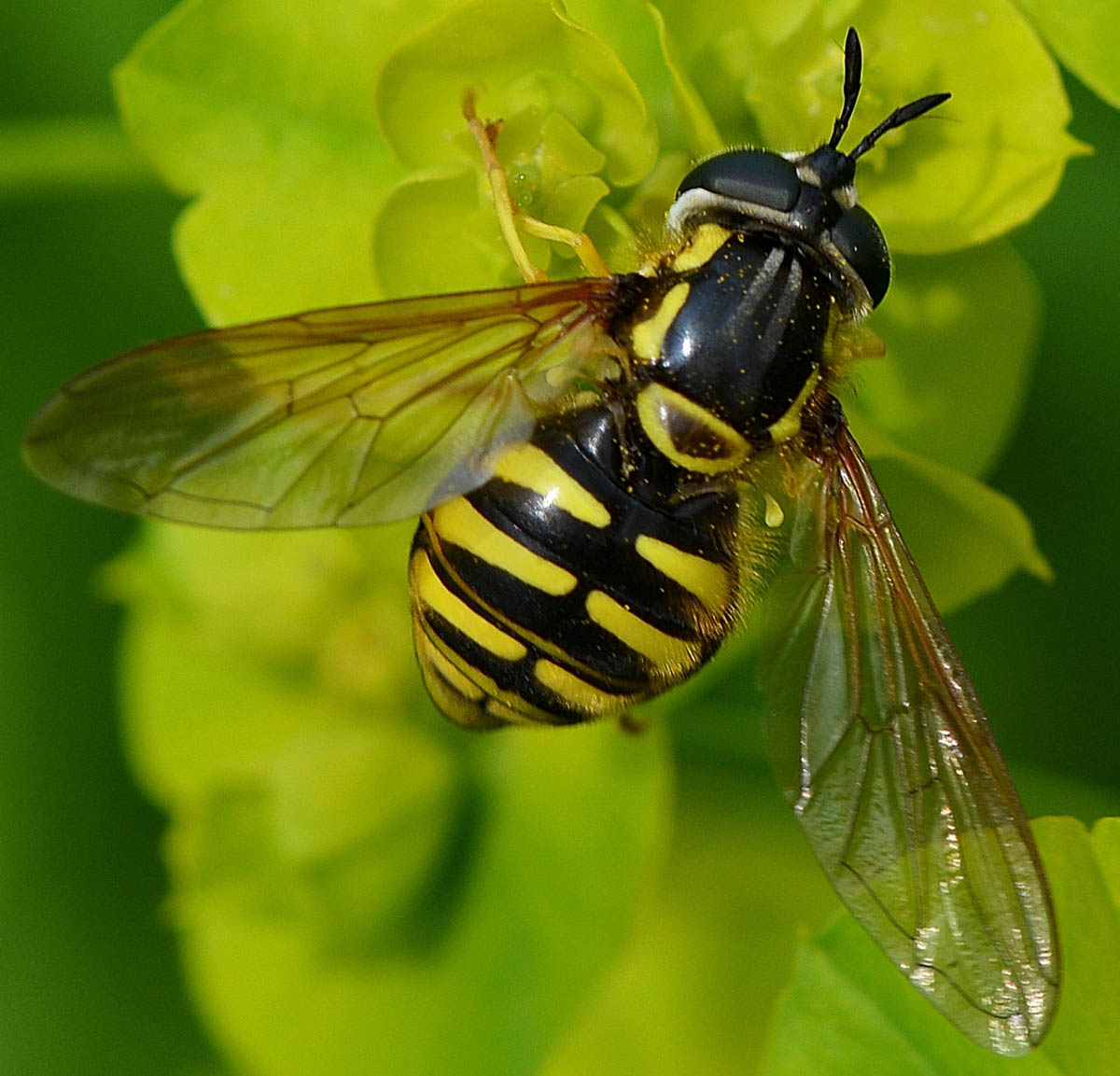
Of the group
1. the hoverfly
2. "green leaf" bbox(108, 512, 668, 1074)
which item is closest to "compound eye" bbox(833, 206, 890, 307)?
the hoverfly

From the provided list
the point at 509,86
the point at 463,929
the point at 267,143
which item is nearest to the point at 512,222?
the point at 509,86

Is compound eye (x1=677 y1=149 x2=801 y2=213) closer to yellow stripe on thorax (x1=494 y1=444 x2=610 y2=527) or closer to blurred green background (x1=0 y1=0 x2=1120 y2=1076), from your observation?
yellow stripe on thorax (x1=494 y1=444 x2=610 y2=527)

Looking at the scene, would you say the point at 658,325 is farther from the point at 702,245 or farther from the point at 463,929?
the point at 463,929

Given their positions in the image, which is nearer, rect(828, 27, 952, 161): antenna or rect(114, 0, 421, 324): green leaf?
rect(828, 27, 952, 161): antenna

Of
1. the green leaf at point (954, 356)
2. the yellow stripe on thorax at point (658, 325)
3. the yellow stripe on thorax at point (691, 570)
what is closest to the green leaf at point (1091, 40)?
the green leaf at point (954, 356)

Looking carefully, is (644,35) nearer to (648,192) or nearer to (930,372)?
(648,192)
